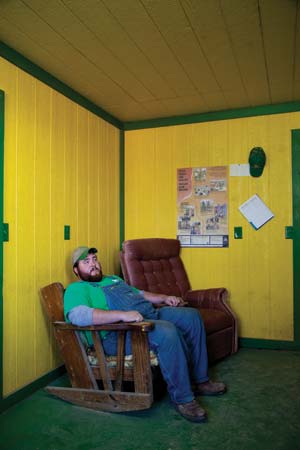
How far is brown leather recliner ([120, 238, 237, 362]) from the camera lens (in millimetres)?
3361

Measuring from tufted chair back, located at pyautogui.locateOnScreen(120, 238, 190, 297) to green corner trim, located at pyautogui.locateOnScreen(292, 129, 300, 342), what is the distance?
102cm

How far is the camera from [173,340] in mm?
2412

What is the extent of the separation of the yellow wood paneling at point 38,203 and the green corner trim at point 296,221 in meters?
1.85

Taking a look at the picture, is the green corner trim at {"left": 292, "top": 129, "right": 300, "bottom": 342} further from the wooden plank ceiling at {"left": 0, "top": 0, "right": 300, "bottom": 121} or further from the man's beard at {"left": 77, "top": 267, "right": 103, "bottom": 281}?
the man's beard at {"left": 77, "top": 267, "right": 103, "bottom": 281}

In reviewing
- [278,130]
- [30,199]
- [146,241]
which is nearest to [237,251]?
[146,241]

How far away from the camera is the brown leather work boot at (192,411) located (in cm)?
231

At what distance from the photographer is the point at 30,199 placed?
9.23 ft

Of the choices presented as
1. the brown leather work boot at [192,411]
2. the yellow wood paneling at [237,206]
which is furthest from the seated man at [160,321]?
the yellow wood paneling at [237,206]

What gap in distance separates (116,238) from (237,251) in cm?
123

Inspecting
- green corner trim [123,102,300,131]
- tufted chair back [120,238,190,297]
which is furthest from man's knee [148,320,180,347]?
green corner trim [123,102,300,131]

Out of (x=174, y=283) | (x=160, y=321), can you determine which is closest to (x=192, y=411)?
(x=160, y=321)

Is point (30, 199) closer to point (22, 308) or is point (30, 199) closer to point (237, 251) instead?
point (22, 308)

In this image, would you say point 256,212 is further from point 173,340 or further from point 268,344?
point 173,340

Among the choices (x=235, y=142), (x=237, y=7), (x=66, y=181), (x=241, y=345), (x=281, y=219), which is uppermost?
(x=237, y=7)
